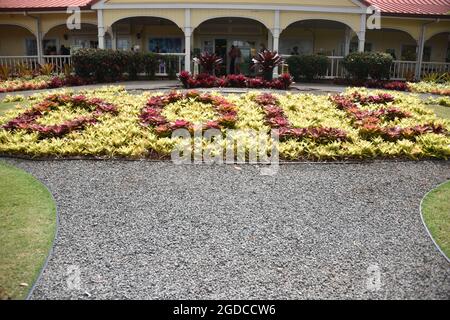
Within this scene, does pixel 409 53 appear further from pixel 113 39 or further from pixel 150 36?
pixel 113 39

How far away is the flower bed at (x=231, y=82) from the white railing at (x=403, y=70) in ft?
24.9

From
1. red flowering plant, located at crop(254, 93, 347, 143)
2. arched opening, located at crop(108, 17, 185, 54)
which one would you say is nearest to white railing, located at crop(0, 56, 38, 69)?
arched opening, located at crop(108, 17, 185, 54)

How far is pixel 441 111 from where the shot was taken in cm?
1139

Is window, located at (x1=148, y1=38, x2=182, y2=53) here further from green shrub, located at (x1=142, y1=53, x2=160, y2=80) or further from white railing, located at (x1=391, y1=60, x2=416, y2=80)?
white railing, located at (x1=391, y1=60, x2=416, y2=80)

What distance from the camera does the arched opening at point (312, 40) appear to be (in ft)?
74.1

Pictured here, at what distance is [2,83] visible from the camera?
15914mm

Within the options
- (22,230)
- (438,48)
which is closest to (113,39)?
(438,48)

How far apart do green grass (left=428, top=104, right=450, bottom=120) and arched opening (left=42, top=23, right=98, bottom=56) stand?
17481mm

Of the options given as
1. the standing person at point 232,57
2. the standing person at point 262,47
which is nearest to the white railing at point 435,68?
the standing person at point 262,47

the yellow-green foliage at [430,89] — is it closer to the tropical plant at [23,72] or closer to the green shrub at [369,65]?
the green shrub at [369,65]

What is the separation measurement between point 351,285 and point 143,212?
2.67 meters

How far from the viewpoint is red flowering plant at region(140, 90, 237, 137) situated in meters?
8.81
